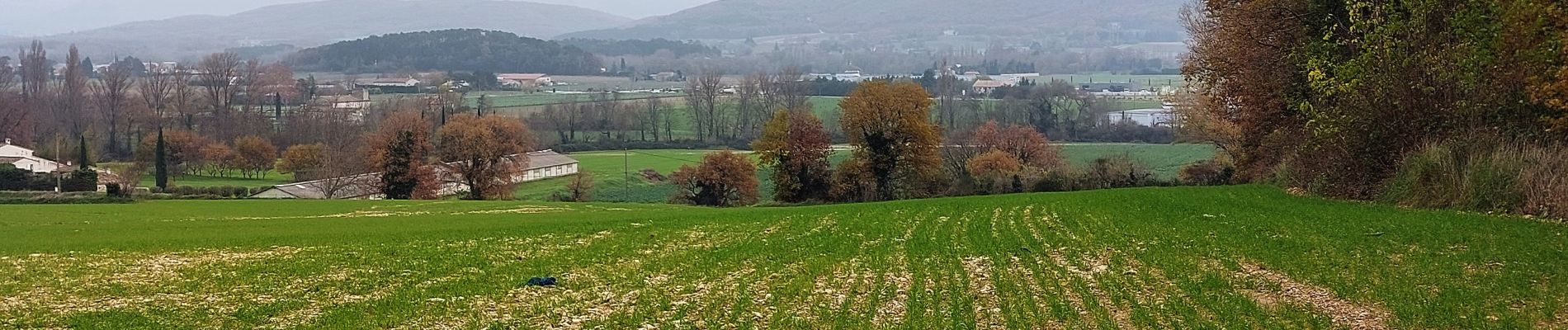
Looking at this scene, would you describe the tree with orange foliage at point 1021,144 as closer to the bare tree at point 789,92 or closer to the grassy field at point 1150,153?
the grassy field at point 1150,153

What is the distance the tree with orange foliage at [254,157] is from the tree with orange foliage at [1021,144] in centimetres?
4810

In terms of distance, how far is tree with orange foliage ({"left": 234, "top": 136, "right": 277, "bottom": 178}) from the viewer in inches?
3238

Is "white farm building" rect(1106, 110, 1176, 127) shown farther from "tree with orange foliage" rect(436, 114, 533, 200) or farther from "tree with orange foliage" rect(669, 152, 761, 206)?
"tree with orange foliage" rect(436, 114, 533, 200)

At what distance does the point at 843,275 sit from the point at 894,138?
4339cm

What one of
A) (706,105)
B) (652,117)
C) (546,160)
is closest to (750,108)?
(706,105)

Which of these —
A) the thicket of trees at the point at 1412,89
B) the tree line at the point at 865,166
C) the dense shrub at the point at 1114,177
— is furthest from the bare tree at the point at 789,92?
the thicket of trees at the point at 1412,89

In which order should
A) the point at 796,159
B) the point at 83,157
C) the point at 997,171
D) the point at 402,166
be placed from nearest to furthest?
the point at 796,159 < the point at 997,171 < the point at 402,166 < the point at 83,157

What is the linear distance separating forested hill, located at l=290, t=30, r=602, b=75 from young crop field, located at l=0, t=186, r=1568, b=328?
502 ft

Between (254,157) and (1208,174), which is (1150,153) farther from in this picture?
(254,157)

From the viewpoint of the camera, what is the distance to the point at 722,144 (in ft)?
321

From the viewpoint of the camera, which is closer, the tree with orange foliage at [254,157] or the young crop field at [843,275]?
the young crop field at [843,275]

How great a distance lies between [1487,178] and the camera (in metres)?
19.9

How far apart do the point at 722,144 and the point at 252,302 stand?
86.3 m

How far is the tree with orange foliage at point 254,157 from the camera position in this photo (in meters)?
82.2
